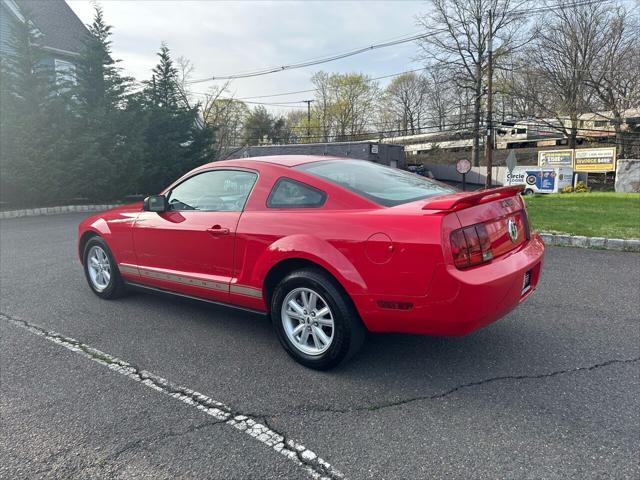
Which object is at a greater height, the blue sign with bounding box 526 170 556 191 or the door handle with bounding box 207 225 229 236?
the door handle with bounding box 207 225 229 236

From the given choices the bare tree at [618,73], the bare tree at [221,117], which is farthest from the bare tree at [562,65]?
the bare tree at [221,117]

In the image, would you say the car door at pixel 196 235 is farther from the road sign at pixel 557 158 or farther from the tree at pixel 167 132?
the road sign at pixel 557 158

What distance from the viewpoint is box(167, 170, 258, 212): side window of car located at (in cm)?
374

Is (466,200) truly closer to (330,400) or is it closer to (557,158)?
(330,400)

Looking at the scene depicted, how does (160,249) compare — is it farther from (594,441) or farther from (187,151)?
(187,151)

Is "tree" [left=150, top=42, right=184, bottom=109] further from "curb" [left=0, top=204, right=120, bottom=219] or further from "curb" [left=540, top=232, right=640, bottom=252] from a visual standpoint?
"curb" [left=540, top=232, right=640, bottom=252]

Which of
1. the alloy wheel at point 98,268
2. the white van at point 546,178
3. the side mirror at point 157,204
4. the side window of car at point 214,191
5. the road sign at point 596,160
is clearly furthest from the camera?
the road sign at point 596,160

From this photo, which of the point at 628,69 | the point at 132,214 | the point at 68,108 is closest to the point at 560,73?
the point at 628,69

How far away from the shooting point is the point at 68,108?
15.7m

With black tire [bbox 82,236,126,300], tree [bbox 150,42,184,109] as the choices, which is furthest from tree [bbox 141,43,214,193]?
black tire [bbox 82,236,126,300]

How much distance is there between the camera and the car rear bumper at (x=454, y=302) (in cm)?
263

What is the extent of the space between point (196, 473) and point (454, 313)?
1.62 metres

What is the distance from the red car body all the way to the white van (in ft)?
100

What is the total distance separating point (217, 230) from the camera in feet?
12.1
